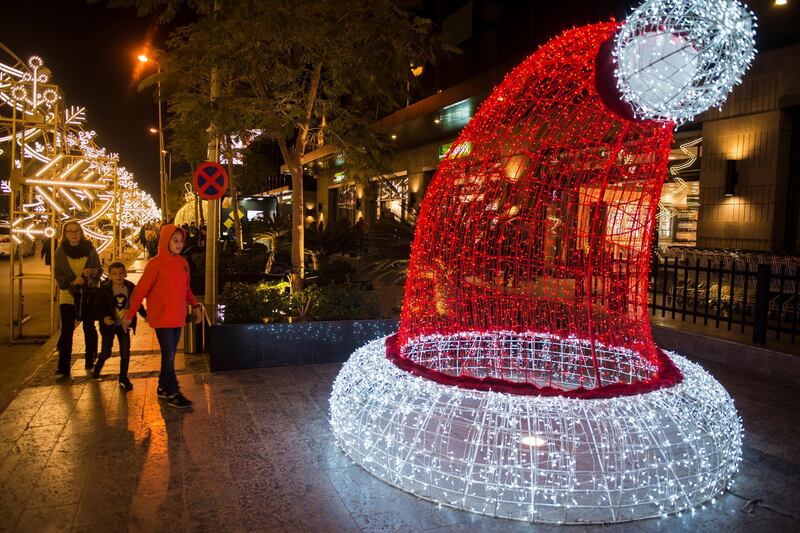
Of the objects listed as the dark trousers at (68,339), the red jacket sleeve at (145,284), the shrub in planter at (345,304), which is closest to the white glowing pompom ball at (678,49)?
the red jacket sleeve at (145,284)

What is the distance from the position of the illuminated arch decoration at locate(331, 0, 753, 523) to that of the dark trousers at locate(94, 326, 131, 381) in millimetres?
2752

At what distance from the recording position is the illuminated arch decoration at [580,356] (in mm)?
3477

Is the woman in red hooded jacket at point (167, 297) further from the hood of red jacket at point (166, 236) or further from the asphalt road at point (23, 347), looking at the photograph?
the asphalt road at point (23, 347)

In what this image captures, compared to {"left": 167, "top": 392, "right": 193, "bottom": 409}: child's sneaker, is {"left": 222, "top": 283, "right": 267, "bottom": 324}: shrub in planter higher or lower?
higher

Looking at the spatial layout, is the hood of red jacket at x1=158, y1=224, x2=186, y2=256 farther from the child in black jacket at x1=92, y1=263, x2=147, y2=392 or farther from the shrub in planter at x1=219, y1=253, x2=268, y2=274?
the shrub in planter at x1=219, y1=253, x2=268, y2=274

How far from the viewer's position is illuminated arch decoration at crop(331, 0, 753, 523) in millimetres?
3477

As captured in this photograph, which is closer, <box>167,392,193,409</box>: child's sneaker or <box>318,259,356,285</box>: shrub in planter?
<box>167,392,193,409</box>: child's sneaker

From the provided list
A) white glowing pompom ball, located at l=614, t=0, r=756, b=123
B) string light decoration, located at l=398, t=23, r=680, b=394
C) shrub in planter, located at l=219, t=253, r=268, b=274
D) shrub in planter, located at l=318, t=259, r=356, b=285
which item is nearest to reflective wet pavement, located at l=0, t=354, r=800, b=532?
string light decoration, located at l=398, t=23, r=680, b=394

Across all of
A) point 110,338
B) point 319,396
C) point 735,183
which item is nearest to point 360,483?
point 319,396

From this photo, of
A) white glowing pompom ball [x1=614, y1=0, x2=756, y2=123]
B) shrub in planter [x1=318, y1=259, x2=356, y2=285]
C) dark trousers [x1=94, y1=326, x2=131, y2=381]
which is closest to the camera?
white glowing pompom ball [x1=614, y1=0, x2=756, y2=123]

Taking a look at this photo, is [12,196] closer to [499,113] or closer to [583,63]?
[499,113]

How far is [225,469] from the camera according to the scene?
419cm

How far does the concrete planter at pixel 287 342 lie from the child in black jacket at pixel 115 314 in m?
0.94

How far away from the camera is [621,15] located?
13.2m
